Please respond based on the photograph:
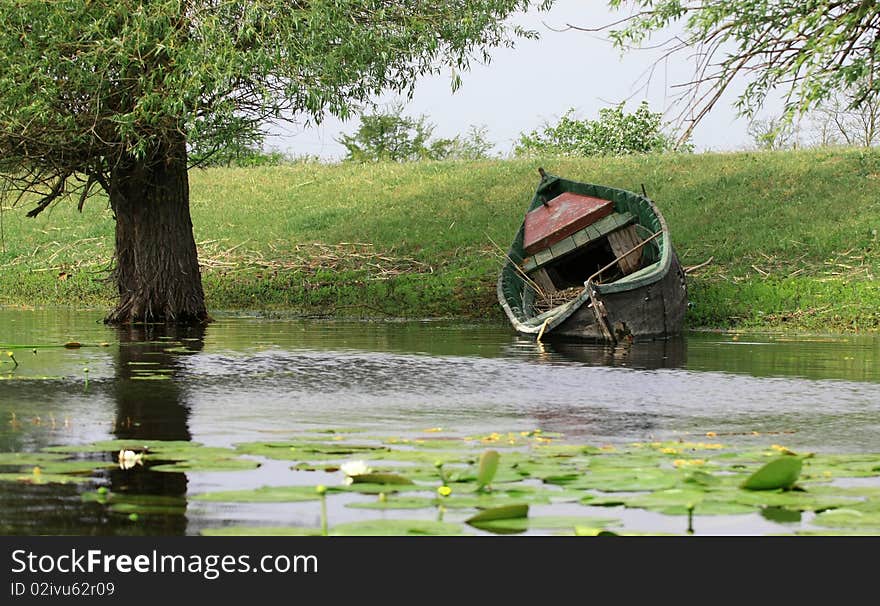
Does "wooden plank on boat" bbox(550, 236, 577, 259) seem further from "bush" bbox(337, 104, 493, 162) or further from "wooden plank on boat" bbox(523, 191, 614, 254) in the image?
"bush" bbox(337, 104, 493, 162)

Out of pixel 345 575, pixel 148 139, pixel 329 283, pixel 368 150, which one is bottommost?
pixel 345 575

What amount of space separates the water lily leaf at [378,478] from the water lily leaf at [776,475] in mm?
1600

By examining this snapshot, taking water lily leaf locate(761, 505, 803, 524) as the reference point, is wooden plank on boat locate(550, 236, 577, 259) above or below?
above

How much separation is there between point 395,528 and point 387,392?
6129mm

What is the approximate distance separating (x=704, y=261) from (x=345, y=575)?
19148 millimetres

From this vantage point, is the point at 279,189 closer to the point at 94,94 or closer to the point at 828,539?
the point at 94,94

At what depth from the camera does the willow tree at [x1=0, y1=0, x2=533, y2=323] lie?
51.7 feet

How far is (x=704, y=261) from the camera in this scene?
2309 centimetres

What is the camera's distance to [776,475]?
577cm

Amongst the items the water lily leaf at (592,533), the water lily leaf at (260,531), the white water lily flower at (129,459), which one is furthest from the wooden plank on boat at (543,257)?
the water lily leaf at (592,533)

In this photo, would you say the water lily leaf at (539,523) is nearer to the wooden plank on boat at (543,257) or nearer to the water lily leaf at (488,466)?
the water lily leaf at (488,466)

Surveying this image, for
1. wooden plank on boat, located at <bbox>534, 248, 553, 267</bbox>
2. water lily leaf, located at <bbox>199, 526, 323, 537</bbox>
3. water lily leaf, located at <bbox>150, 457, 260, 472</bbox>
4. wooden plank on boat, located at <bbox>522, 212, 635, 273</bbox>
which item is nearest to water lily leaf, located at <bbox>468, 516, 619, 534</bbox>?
water lily leaf, located at <bbox>199, 526, 323, 537</bbox>

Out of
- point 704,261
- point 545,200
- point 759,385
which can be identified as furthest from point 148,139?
point 704,261

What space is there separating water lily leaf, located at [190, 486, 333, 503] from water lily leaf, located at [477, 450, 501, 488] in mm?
752
